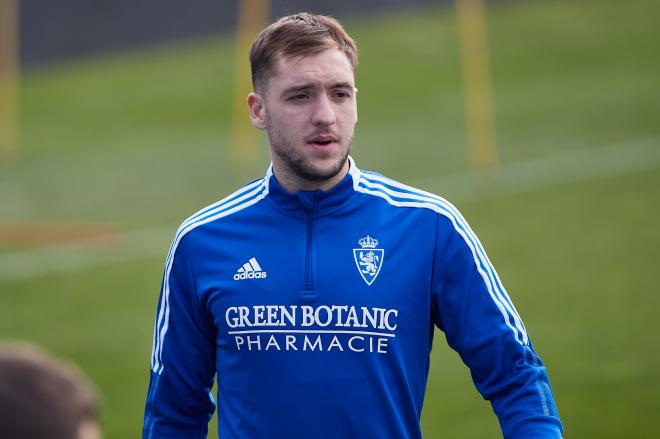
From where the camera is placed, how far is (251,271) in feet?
13.5

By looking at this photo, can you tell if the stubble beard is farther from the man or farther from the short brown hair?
the short brown hair

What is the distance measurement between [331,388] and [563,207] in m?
10.2

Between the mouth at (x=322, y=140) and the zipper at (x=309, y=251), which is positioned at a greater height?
the mouth at (x=322, y=140)

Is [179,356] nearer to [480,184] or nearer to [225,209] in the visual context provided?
[225,209]

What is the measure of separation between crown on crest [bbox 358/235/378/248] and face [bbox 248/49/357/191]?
0.73 ft

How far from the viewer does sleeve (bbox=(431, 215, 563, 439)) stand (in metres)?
3.89

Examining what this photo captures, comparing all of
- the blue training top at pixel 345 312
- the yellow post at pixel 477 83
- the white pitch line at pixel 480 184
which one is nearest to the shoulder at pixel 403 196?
the blue training top at pixel 345 312

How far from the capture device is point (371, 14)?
834 inches

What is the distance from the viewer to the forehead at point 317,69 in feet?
13.5

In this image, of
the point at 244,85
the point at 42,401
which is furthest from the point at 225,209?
the point at 244,85

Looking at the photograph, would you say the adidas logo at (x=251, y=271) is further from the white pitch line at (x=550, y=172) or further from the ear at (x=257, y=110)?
the white pitch line at (x=550, y=172)

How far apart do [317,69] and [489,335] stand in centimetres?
105

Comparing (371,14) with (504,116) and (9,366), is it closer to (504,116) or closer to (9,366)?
(504,116)

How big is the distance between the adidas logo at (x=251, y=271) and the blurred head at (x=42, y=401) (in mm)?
1919
